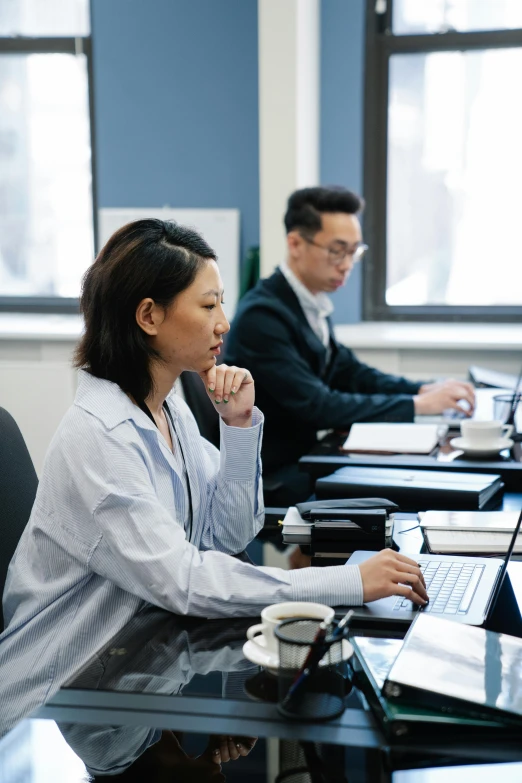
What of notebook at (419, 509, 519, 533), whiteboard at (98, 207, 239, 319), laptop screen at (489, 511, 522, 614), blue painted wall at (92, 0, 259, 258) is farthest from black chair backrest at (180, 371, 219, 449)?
blue painted wall at (92, 0, 259, 258)

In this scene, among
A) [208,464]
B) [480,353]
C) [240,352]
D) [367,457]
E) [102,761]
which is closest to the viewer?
[102,761]

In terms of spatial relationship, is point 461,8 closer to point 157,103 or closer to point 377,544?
point 157,103

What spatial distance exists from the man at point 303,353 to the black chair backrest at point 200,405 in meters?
0.19

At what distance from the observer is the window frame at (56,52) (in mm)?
4164

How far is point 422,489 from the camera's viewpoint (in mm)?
1679

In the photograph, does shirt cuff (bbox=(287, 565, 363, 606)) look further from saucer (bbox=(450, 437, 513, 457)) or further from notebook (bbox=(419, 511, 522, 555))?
saucer (bbox=(450, 437, 513, 457))

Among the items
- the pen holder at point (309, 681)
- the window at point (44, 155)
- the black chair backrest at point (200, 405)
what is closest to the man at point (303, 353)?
the black chair backrest at point (200, 405)

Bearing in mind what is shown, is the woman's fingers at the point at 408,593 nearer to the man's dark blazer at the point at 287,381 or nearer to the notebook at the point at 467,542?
the notebook at the point at 467,542

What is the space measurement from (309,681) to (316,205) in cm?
210

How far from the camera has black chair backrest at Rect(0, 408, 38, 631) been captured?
1.46 m

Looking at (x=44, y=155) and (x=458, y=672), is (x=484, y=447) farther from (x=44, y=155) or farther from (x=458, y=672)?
(x=44, y=155)

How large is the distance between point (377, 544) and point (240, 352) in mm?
1242

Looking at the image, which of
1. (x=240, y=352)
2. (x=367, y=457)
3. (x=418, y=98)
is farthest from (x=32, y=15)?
(x=367, y=457)

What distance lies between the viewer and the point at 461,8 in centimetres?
389
